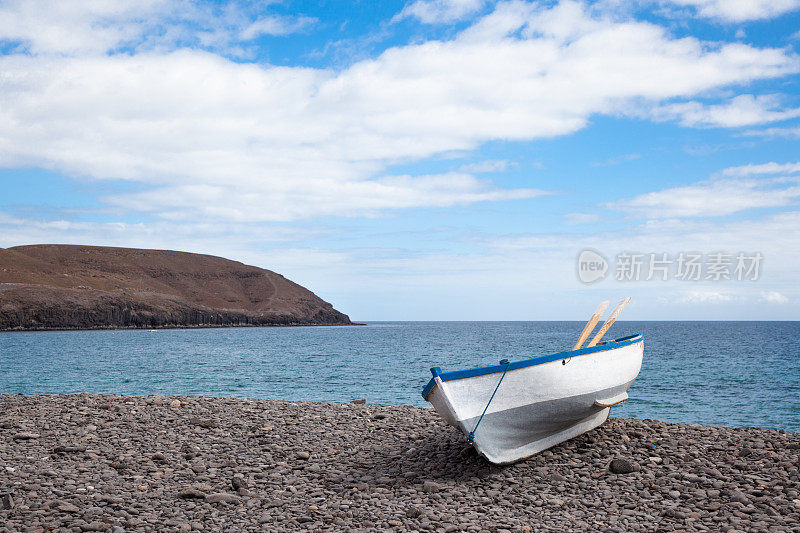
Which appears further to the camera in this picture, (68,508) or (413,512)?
(413,512)

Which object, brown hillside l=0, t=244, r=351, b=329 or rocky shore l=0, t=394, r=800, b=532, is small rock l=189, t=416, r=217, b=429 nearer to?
rocky shore l=0, t=394, r=800, b=532

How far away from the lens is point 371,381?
29.9 meters

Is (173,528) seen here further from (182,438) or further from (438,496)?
(182,438)

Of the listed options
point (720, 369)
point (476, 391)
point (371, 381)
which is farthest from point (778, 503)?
point (720, 369)

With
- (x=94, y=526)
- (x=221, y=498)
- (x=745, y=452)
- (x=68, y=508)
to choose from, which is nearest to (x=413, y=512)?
(x=221, y=498)

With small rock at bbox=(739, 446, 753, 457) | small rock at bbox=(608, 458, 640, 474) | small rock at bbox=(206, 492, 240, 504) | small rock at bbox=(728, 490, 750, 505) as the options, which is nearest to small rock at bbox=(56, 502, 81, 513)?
small rock at bbox=(206, 492, 240, 504)

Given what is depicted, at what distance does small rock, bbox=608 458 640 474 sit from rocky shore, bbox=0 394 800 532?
0.8 inches

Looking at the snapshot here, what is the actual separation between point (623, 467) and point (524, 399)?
1.69 meters

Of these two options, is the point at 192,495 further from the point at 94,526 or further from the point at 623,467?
the point at 623,467

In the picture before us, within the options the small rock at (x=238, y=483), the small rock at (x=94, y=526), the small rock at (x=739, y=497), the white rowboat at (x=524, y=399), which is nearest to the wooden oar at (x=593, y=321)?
the white rowboat at (x=524, y=399)

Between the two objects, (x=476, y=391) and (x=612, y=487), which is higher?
(x=476, y=391)

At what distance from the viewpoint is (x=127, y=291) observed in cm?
14638

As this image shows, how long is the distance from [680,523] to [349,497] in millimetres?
4096

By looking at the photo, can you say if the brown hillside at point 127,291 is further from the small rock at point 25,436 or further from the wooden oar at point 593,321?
the wooden oar at point 593,321
